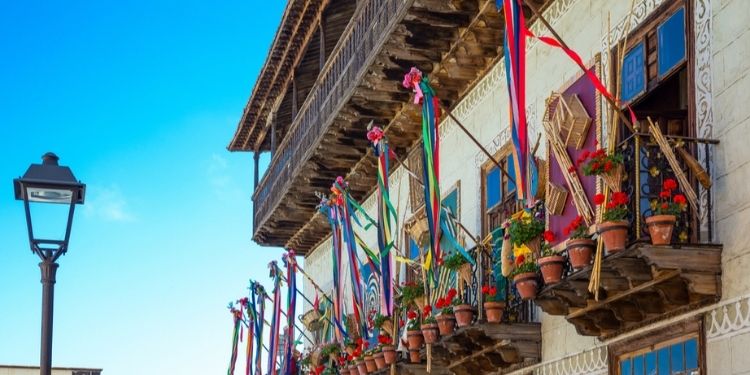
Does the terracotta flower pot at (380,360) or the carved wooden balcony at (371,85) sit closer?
the carved wooden balcony at (371,85)

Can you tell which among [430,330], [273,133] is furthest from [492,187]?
[273,133]

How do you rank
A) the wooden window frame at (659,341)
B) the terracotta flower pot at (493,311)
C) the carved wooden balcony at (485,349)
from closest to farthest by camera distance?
the wooden window frame at (659,341), the terracotta flower pot at (493,311), the carved wooden balcony at (485,349)

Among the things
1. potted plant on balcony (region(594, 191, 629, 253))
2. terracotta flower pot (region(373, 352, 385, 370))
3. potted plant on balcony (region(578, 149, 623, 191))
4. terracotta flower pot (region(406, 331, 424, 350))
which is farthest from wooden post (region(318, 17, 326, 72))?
potted plant on balcony (region(594, 191, 629, 253))

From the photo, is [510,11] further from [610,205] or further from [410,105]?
[410,105]

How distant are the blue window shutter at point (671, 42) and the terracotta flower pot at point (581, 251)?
1747 millimetres

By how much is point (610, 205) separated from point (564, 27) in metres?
3.92

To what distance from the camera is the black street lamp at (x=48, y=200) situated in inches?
422

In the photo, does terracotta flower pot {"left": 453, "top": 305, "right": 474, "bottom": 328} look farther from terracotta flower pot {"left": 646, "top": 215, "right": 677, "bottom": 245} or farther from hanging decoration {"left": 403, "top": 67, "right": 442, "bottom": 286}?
terracotta flower pot {"left": 646, "top": 215, "right": 677, "bottom": 245}

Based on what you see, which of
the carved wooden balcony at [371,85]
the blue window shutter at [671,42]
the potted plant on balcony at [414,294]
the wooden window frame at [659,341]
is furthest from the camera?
the potted plant on balcony at [414,294]

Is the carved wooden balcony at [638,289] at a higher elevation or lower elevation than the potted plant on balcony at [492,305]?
lower

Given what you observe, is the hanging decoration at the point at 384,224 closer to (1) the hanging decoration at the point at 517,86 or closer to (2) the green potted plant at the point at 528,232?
(2) the green potted plant at the point at 528,232

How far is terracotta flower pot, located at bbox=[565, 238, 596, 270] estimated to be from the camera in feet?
40.2

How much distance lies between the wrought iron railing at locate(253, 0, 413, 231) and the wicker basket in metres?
4.23

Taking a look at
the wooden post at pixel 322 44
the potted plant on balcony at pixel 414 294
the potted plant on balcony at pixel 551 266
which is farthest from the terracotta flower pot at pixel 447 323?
the wooden post at pixel 322 44
